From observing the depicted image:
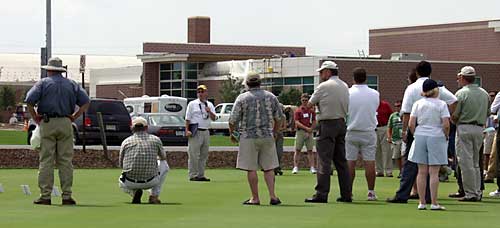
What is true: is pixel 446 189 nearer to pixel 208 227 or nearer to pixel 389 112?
pixel 389 112

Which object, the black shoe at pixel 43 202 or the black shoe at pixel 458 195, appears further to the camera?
the black shoe at pixel 458 195

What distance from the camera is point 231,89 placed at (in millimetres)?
72438

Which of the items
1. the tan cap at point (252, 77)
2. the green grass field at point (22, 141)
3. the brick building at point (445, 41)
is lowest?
the green grass field at point (22, 141)

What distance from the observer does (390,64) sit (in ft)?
228

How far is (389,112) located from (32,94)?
1095cm

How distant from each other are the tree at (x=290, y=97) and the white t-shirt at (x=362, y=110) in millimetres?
50998

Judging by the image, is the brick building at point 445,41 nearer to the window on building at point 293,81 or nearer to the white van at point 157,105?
the window on building at point 293,81

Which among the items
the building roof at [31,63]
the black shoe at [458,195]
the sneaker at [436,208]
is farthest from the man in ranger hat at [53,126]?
the building roof at [31,63]

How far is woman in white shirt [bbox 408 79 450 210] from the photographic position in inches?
583

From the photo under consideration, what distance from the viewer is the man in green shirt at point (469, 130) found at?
1645 centimetres

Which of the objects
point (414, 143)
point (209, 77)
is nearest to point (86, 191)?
point (414, 143)

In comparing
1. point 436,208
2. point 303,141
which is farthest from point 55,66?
point 303,141

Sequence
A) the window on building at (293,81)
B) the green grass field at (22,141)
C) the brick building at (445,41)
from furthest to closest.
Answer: the brick building at (445,41)
the window on building at (293,81)
the green grass field at (22,141)

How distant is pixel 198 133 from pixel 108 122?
14802 millimetres
